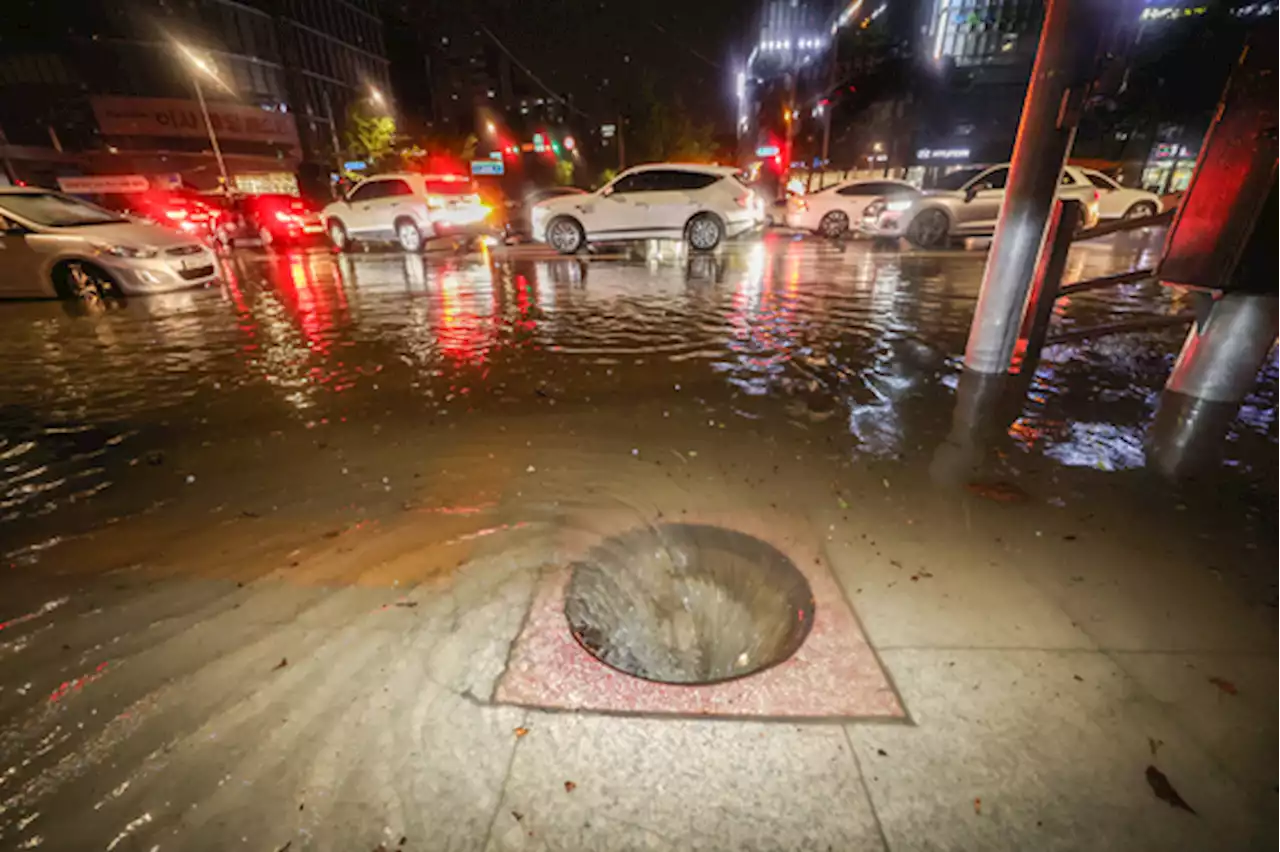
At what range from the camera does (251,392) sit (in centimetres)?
449

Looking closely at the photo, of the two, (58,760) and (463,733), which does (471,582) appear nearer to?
(463,733)

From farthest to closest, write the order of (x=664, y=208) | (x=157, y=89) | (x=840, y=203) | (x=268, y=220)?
(x=157, y=89) → (x=268, y=220) → (x=840, y=203) → (x=664, y=208)

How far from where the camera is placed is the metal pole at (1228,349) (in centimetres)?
354

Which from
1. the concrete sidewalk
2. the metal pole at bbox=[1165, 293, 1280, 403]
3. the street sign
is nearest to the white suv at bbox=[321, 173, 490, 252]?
the concrete sidewalk

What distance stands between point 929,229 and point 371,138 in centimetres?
4300

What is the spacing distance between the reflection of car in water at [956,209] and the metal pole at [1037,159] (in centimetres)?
937

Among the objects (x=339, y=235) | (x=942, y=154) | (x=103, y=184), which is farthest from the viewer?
(x=942, y=154)

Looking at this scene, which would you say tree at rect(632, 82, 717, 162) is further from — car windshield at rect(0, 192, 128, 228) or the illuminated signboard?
car windshield at rect(0, 192, 128, 228)

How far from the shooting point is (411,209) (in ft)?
44.0

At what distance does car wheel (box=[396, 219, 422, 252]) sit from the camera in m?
13.7

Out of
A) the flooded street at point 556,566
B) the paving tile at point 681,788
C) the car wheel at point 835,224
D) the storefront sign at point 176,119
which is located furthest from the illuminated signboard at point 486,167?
the paving tile at point 681,788

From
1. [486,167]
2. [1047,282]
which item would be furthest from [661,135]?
[1047,282]

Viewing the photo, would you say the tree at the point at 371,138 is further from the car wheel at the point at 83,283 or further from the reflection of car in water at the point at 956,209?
the reflection of car in water at the point at 956,209

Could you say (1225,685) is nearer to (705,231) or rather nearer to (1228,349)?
(1228,349)
